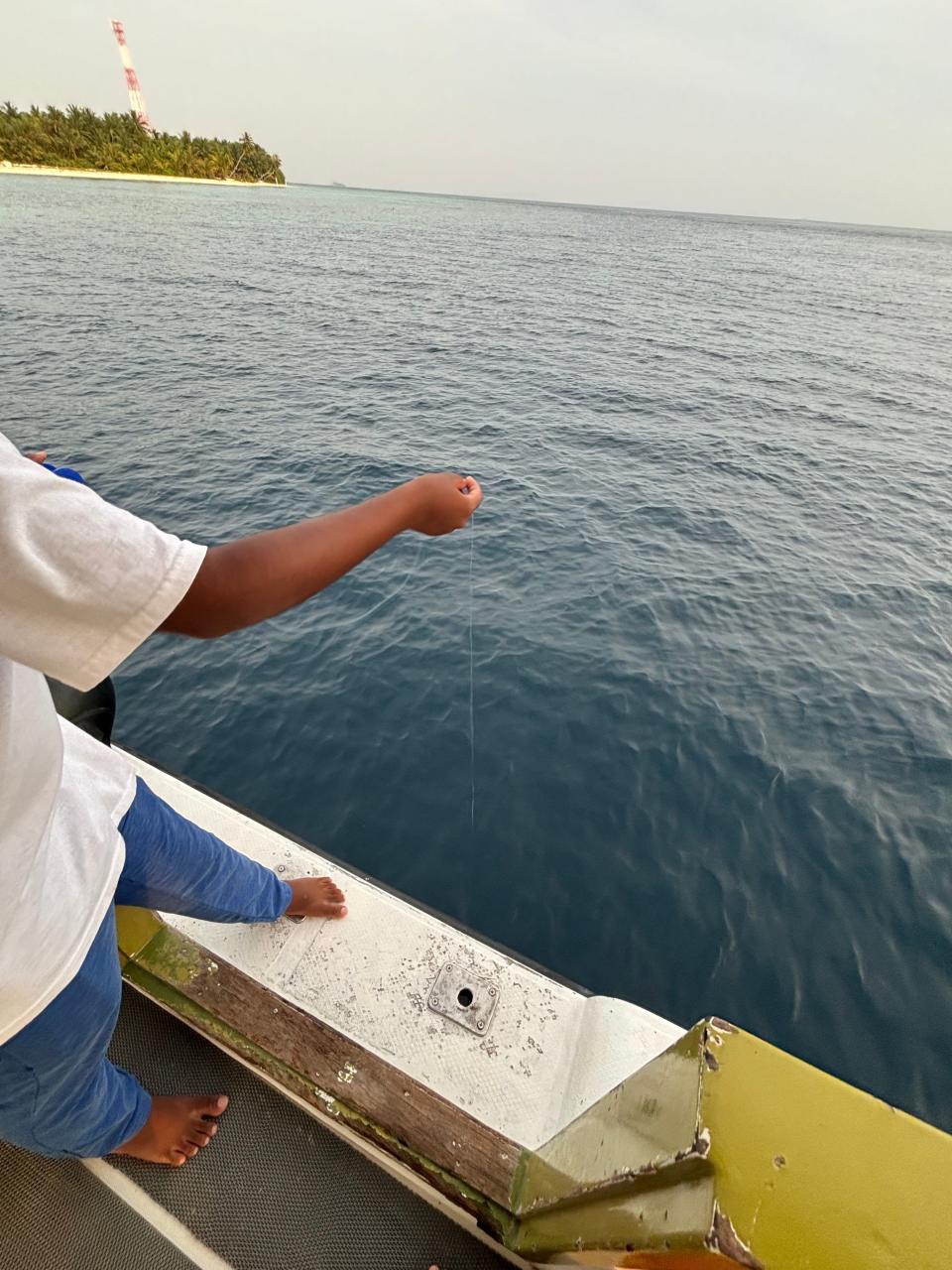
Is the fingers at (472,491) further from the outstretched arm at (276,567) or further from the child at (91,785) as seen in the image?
the outstretched arm at (276,567)

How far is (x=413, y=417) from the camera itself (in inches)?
597

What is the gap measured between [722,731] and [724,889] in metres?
1.80

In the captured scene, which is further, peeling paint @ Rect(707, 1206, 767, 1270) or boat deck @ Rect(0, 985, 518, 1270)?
boat deck @ Rect(0, 985, 518, 1270)

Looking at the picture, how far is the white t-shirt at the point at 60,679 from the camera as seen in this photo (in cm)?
80

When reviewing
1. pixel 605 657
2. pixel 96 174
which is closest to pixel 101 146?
pixel 96 174

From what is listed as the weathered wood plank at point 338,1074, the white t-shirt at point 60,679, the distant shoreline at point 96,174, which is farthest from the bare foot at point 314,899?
the distant shoreline at point 96,174

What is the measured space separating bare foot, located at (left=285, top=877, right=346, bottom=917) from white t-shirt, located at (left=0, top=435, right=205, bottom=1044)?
1.40 metres

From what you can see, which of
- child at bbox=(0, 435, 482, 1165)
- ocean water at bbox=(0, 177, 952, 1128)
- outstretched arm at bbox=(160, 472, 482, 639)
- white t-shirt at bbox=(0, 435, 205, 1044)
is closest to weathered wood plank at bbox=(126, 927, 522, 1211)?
child at bbox=(0, 435, 482, 1165)

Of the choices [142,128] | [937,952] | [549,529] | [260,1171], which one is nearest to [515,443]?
[549,529]

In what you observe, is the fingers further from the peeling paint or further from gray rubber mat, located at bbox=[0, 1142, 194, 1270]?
gray rubber mat, located at bbox=[0, 1142, 194, 1270]

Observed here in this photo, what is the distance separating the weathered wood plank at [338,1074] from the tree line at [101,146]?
11812 cm

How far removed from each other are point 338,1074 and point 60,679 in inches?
88.1

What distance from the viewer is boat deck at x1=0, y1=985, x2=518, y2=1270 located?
6.77 feet

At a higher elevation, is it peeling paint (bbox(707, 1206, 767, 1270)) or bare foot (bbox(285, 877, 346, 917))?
peeling paint (bbox(707, 1206, 767, 1270))
